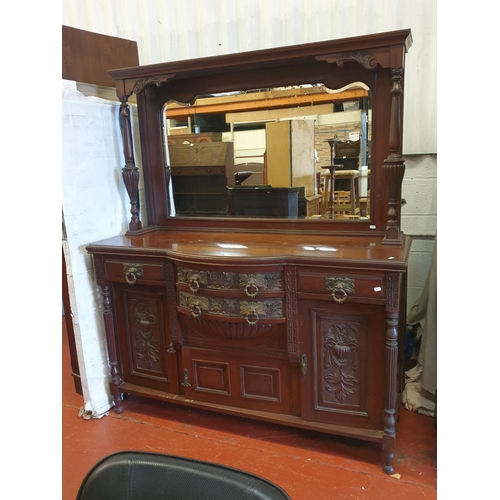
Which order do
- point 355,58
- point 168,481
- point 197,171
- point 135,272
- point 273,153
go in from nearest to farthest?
1. point 168,481
2. point 355,58
3. point 135,272
4. point 273,153
5. point 197,171

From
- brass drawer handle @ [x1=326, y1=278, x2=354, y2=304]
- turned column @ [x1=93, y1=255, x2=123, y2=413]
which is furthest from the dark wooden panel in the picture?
brass drawer handle @ [x1=326, y1=278, x2=354, y2=304]

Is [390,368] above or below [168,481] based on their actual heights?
below

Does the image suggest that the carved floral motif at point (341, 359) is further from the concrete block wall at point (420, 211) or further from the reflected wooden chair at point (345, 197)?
the concrete block wall at point (420, 211)

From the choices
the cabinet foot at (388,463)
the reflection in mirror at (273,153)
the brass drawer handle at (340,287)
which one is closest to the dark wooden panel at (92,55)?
the reflection in mirror at (273,153)

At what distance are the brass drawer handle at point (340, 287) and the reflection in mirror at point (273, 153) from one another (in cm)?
50

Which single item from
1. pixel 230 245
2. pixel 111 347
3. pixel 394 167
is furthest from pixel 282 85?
pixel 111 347

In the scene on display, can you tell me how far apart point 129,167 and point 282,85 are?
878mm

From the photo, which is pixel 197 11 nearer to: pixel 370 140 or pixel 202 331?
pixel 370 140

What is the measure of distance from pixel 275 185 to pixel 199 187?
45 cm

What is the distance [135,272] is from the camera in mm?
2045

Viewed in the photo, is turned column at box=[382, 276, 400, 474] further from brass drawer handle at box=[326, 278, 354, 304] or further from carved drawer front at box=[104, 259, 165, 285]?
carved drawer front at box=[104, 259, 165, 285]

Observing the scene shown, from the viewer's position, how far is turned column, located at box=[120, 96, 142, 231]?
87.7 inches

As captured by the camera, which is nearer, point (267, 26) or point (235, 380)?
point (235, 380)

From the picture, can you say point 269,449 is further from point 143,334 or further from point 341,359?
point 143,334
